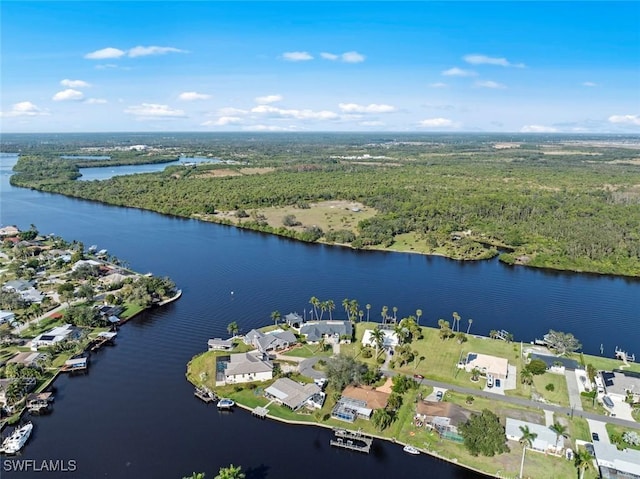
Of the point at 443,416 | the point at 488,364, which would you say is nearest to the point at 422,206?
the point at 488,364

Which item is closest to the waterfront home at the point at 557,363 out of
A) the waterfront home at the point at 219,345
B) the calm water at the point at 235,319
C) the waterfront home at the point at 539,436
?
the calm water at the point at 235,319

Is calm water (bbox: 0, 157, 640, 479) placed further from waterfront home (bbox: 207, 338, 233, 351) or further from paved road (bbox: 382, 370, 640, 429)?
paved road (bbox: 382, 370, 640, 429)

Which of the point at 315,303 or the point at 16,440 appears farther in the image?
the point at 315,303

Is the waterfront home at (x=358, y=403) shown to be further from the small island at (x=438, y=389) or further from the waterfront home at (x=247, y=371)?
the waterfront home at (x=247, y=371)

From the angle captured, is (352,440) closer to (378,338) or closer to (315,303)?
(378,338)

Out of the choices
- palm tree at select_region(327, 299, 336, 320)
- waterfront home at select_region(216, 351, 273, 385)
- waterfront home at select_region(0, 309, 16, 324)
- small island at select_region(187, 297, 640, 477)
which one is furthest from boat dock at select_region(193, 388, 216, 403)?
waterfront home at select_region(0, 309, 16, 324)

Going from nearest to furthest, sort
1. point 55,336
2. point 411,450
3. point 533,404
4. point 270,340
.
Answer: point 411,450, point 533,404, point 270,340, point 55,336
